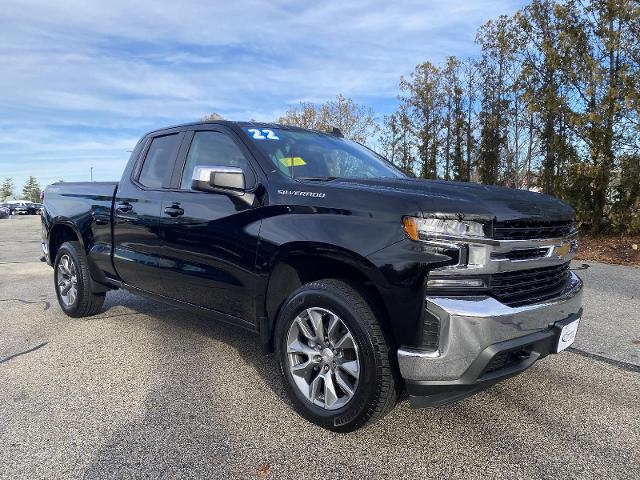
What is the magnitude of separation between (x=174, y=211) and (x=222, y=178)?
87 cm

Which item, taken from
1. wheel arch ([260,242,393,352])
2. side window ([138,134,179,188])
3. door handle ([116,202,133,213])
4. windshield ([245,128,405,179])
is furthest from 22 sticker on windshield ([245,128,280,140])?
door handle ([116,202,133,213])

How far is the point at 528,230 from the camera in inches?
115

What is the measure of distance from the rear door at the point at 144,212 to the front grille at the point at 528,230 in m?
2.72

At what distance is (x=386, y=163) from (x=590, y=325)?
8.82ft

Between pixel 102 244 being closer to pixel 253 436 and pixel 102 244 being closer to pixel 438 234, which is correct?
pixel 253 436

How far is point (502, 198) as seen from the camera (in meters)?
2.97

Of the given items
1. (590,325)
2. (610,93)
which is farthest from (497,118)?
(590,325)

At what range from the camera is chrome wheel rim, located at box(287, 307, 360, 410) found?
2.98m

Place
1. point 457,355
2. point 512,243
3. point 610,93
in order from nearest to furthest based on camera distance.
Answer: point 457,355 < point 512,243 < point 610,93

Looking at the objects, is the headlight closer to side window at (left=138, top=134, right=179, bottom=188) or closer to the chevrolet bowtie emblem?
the chevrolet bowtie emblem

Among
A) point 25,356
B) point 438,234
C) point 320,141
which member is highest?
point 320,141

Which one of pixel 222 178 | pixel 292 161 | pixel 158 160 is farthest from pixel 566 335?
pixel 158 160

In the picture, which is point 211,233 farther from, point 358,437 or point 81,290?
point 81,290

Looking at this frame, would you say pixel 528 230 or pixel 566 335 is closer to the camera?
pixel 528 230
